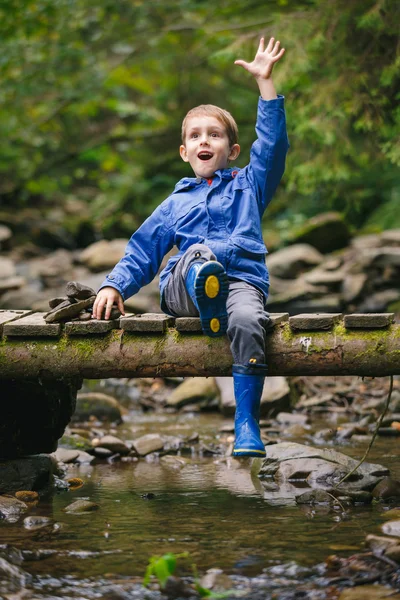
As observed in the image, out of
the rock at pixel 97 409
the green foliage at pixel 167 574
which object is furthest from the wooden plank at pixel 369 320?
the rock at pixel 97 409

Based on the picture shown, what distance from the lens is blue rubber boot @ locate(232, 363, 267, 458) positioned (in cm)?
368

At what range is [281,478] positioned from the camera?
488cm

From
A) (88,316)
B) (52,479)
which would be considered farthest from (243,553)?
(52,479)

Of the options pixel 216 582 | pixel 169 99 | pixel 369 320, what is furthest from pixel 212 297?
pixel 169 99

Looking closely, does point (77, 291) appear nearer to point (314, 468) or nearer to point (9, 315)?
point (9, 315)

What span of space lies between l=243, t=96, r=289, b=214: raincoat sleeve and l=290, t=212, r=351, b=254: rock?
28.0 ft

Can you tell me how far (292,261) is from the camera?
41.0 feet

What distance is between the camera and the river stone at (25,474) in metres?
4.62

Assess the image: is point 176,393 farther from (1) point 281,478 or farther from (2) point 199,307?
(2) point 199,307

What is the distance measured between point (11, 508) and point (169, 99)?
1227cm

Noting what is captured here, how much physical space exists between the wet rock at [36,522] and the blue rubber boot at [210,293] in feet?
3.89

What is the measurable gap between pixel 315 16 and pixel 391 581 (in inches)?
250

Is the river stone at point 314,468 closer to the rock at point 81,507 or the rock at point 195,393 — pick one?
the rock at point 81,507

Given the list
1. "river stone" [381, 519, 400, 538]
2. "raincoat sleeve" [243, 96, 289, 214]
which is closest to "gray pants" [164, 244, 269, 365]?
"raincoat sleeve" [243, 96, 289, 214]
